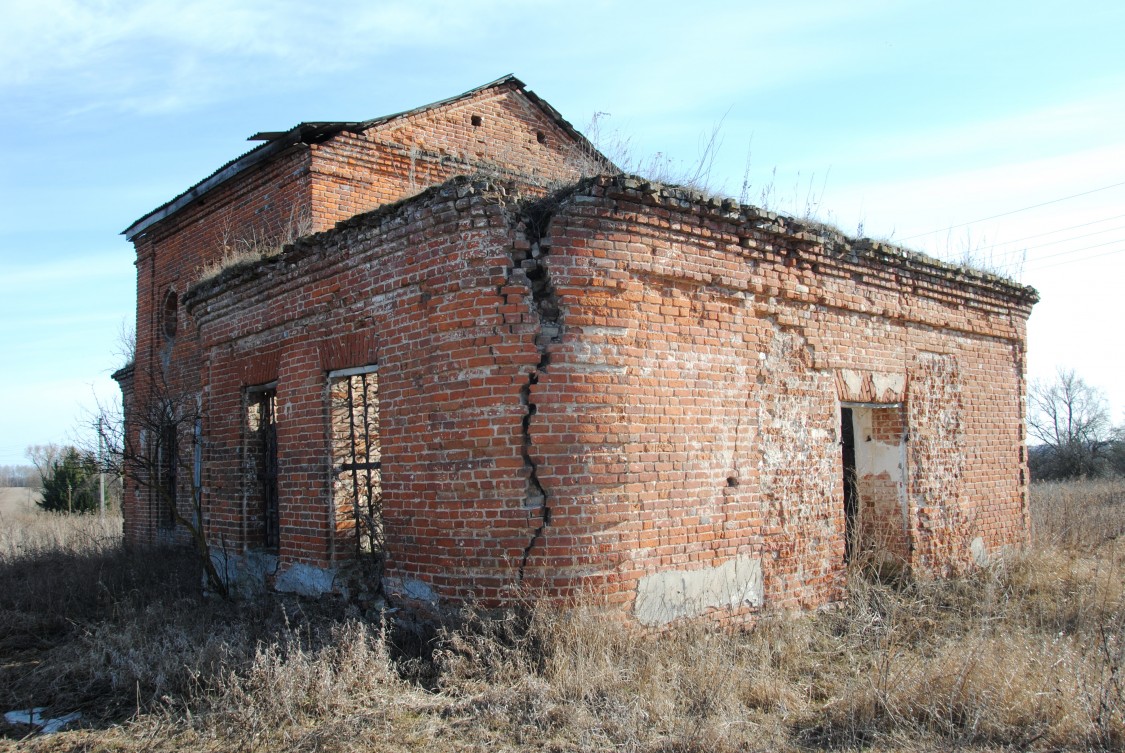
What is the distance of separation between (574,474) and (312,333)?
3.08 meters

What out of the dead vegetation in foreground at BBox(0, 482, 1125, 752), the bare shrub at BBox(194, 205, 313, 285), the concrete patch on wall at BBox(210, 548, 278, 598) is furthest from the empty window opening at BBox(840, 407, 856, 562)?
the bare shrub at BBox(194, 205, 313, 285)

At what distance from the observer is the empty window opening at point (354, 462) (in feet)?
22.1

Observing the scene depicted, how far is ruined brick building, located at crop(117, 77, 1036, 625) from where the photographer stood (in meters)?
5.38

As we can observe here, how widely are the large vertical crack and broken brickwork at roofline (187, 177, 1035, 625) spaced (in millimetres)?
16

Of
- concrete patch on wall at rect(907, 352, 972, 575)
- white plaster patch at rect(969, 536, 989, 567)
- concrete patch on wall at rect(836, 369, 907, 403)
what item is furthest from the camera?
white plaster patch at rect(969, 536, 989, 567)

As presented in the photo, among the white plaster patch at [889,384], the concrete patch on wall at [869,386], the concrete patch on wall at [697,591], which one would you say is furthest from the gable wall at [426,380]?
the white plaster patch at [889,384]

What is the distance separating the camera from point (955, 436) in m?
8.52

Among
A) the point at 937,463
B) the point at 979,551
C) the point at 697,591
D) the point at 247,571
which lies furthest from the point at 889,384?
the point at 247,571

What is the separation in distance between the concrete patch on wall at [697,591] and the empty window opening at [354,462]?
2486 mm

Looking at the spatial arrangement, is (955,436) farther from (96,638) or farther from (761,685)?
(96,638)

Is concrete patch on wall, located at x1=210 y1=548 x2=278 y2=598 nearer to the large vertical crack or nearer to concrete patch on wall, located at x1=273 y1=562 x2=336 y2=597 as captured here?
concrete patch on wall, located at x1=273 y1=562 x2=336 y2=597

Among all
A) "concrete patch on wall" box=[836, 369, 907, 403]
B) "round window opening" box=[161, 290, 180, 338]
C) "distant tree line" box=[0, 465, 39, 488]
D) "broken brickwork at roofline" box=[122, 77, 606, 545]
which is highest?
"broken brickwork at roofline" box=[122, 77, 606, 545]

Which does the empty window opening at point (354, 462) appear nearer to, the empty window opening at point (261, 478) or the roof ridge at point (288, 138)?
the empty window opening at point (261, 478)

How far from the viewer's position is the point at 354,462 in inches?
268
